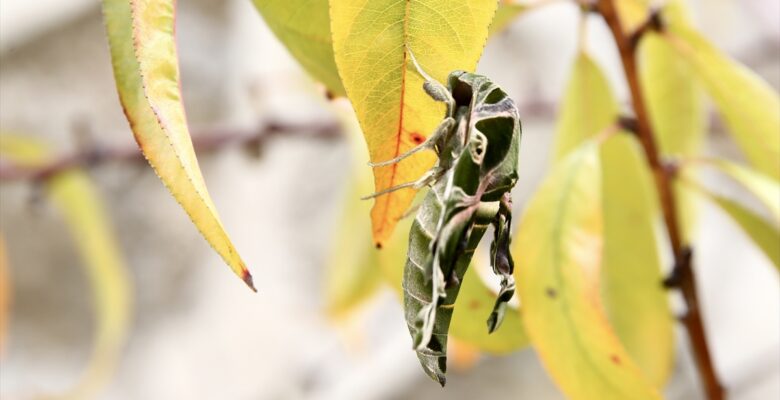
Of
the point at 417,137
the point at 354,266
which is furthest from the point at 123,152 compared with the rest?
the point at 417,137

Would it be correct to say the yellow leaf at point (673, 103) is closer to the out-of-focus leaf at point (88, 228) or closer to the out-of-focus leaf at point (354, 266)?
the out-of-focus leaf at point (354, 266)

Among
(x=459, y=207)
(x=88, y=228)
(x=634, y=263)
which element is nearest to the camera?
(x=459, y=207)

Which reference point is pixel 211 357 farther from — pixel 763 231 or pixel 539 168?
pixel 763 231

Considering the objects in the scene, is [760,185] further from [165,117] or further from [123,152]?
[123,152]

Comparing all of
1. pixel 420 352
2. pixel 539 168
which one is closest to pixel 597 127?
pixel 420 352

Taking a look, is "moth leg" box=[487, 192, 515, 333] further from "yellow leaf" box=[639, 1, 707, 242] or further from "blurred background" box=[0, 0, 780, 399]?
"blurred background" box=[0, 0, 780, 399]

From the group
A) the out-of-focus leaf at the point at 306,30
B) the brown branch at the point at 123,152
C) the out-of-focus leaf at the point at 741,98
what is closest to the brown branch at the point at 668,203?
the out-of-focus leaf at the point at 741,98
